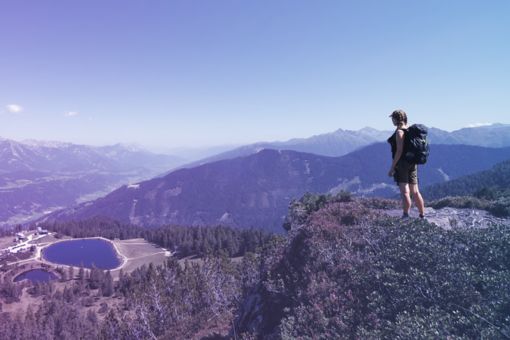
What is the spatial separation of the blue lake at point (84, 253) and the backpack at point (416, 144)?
13721 cm

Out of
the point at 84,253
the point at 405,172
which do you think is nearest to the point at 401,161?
the point at 405,172

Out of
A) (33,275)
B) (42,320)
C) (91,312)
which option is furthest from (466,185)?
(33,275)

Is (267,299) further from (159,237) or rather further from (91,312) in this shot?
(159,237)

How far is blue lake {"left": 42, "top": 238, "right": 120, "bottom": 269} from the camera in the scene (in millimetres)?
137000

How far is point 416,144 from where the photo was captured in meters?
11.2

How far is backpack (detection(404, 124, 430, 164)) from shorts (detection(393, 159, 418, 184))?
1.16ft

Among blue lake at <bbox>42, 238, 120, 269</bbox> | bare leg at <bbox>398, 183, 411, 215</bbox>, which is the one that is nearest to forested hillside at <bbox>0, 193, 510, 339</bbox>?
bare leg at <bbox>398, 183, 411, 215</bbox>

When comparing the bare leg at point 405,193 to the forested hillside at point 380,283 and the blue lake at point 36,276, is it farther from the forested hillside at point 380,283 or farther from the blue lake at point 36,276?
the blue lake at point 36,276

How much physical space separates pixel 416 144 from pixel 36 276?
468ft

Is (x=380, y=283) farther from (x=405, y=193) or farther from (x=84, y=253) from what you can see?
(x=84, y=253)

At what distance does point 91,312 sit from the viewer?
83.1 metres

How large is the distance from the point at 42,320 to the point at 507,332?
9284 centimetres

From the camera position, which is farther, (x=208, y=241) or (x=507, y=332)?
(x=208, y=241)

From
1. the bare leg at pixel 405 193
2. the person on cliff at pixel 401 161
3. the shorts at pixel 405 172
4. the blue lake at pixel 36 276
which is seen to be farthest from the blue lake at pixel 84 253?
the shorts at pixel 405 172
